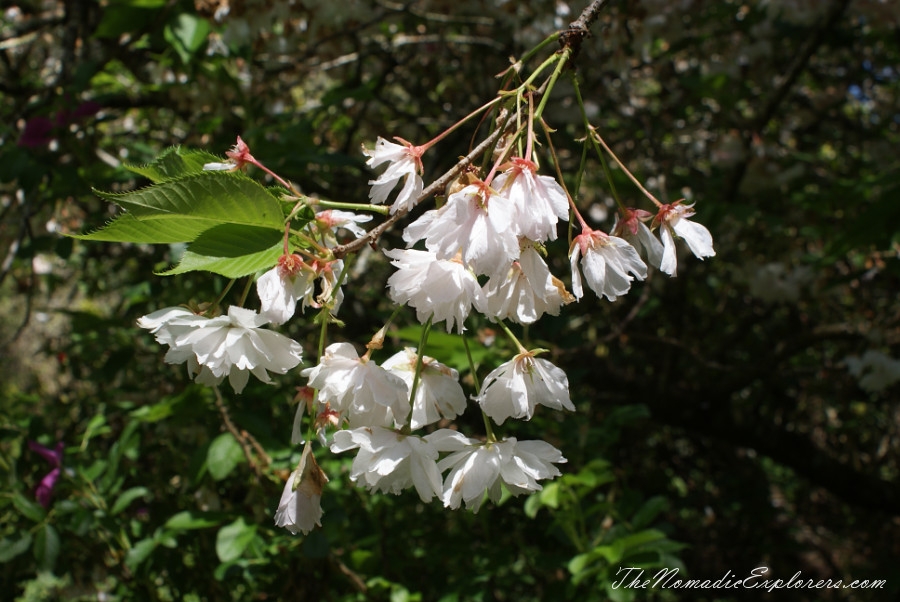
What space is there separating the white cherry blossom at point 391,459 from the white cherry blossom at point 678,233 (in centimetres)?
37

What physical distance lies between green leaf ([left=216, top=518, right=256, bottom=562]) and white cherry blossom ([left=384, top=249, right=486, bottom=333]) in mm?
1004

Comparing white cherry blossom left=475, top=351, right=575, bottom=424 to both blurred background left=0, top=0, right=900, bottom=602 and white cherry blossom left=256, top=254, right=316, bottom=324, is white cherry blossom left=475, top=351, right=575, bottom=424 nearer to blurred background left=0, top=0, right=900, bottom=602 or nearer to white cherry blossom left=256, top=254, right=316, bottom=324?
white cherry blossom left=256, top=254, right=316, bottom=324

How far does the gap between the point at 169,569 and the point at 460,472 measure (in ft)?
4.43

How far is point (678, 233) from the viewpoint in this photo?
851mm

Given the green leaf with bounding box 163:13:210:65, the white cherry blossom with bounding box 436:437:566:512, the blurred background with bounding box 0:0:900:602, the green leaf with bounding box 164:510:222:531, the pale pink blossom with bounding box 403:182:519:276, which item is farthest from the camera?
the green leaf with bounding box 163:13:210:65

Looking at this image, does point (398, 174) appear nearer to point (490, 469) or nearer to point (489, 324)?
point (490, 469)

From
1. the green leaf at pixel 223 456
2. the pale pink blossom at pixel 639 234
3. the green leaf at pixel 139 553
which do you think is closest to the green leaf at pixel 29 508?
the green leaf at pixel 139 553

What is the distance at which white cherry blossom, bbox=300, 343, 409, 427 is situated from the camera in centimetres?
78

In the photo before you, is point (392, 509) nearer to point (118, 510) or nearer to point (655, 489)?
point (118, 510)

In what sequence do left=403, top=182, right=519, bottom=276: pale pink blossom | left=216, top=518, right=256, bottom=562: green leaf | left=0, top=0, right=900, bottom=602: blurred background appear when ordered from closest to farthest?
1. left=403, top=182, right=519, bottom=276: pale pink blossom
2. left=216, top=518, right=256, bottom=562: green leaf
3. left=0, top=0, right=900, bottom=602: blurred background

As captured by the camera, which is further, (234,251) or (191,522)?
(191,522)

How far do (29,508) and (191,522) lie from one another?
0.43 metres

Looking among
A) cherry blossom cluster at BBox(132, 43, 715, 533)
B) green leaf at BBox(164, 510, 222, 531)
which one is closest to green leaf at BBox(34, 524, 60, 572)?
green leaf at BBox(164, 510, 222, 531)

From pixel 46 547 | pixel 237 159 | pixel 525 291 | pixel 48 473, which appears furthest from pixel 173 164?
pixel 48 473
